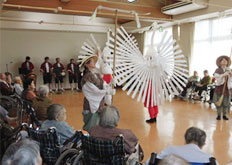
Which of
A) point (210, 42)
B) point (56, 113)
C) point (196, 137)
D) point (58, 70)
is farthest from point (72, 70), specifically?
point (196, 137)

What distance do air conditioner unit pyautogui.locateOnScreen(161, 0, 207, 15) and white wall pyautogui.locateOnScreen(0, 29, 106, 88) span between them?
11.9 feet

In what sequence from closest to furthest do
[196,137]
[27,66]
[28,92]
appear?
1. [196,137]
2. [28,92]
3. [27,66]

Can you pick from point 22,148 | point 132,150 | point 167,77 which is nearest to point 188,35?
point 167,77

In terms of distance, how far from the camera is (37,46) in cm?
852

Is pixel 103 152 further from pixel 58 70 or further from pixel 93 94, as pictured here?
pixel 58 70

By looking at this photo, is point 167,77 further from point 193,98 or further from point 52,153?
point 193,98

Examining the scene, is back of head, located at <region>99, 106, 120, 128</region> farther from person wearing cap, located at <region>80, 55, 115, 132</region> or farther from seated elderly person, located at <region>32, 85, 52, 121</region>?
seated elderly person, located at <region>32, 85, 52, 121</region>

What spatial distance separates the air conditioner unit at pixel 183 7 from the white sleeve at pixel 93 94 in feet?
12.7

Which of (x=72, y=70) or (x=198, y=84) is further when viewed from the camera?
(x=72, y=70)

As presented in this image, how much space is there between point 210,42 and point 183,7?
1.41m

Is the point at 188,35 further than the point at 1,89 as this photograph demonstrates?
Yes

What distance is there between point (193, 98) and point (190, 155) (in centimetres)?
521

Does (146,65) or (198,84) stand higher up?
(146,65)

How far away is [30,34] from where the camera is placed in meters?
8.38
